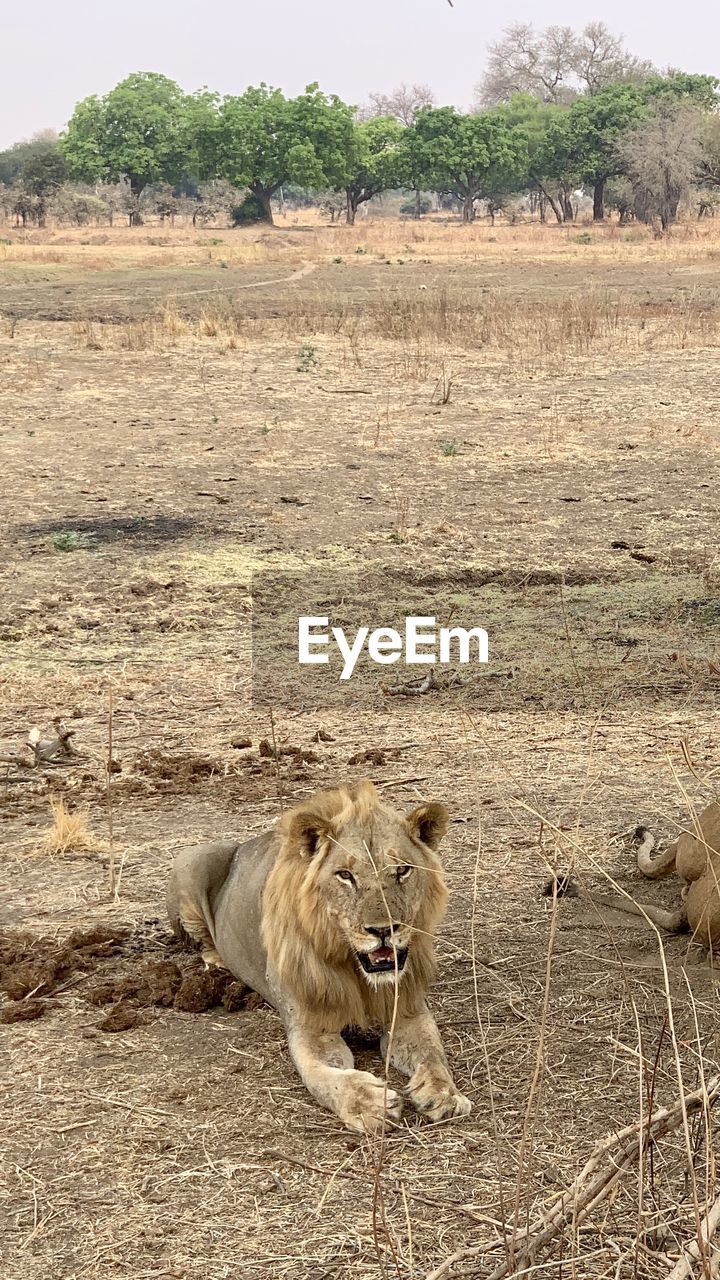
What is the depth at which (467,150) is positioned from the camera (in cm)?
7038

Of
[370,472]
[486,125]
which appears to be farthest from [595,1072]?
[486,125]

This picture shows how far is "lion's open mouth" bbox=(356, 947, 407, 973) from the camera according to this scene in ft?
11.8

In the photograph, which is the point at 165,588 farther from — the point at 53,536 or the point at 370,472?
the point at 370,472

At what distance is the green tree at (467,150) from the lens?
70375 mm

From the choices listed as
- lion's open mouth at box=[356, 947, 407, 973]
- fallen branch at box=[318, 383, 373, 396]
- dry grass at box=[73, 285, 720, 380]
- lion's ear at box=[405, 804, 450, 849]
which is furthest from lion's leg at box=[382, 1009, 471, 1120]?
dry grass at box=[73, 285, 720, 380]

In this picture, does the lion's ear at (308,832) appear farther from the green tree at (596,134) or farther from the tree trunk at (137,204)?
the green tree at (596,134)

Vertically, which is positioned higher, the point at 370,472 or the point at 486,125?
the point at 486,125

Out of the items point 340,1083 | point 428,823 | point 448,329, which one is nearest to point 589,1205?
point 340,1083

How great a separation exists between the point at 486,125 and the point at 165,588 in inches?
2641

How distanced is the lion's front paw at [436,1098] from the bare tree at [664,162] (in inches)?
1970

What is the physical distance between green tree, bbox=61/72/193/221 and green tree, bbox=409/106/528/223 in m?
11.5

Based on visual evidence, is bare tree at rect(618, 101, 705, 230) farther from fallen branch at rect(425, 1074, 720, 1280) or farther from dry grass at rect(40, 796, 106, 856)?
fallen branch at rect(425, 1074, 720, 1280)

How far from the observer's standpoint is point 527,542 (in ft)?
35.4

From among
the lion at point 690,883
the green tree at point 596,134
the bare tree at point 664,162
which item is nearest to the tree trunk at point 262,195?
the green tree at point 596,134
